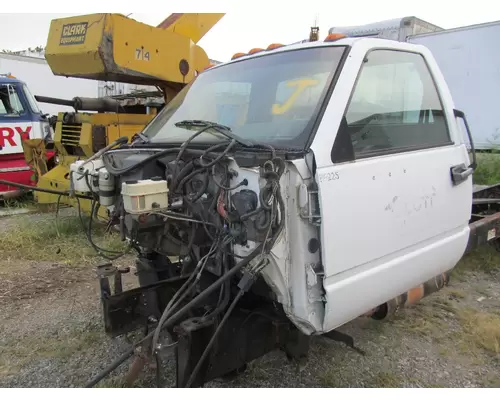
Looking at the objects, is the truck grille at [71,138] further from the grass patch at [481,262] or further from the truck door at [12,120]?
the grass patch at [481,262]

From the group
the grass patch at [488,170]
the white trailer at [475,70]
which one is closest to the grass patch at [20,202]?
the grass patch at [488,170]

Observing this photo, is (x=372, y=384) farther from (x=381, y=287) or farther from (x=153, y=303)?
(x=153, y=303)

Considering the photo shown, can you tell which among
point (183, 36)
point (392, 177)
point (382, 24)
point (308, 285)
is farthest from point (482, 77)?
point (308, 285)

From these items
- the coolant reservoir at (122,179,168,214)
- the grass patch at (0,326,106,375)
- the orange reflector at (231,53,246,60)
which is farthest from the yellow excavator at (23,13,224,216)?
the coolant reservoir at (122,179,168,214)

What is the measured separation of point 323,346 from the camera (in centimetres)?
333

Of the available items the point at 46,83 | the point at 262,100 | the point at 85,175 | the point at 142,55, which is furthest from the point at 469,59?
the point at 46,83

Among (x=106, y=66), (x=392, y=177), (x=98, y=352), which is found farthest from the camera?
(x=106, y=66)

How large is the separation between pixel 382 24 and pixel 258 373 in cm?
910

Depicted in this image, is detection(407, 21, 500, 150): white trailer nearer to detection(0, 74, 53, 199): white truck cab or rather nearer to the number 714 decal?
the number 714 decal

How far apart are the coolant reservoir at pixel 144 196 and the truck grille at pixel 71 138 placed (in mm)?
4871

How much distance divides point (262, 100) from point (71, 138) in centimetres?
487

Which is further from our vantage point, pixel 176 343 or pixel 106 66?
pixel 106 66

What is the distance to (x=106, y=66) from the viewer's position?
5301 millimetres

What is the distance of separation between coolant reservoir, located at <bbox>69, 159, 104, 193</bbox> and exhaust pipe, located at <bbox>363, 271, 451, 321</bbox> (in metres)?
1.91
